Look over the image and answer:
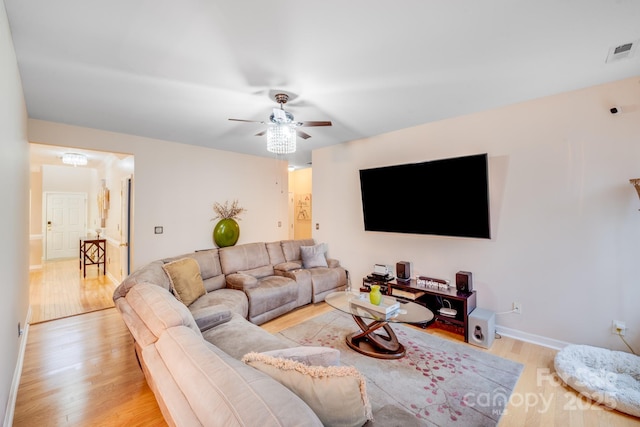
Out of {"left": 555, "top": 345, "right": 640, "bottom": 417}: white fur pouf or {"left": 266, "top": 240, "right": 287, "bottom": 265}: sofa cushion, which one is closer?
{"left": 555, "top": 345, "right": 640, "bottom": 417}: white fur pouf

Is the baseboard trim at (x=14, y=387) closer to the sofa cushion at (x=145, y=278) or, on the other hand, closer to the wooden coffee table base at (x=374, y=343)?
the sofa cushion at (x=145, y=278)

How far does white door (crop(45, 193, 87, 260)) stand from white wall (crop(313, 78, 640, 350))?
9.49 meters

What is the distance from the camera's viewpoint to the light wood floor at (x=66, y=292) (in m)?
3.86

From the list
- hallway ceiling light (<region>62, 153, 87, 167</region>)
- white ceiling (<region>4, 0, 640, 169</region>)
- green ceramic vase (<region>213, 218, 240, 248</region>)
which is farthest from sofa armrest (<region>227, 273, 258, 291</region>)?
hallway ceiling light (<region>62, 153, 87, 167</region>)

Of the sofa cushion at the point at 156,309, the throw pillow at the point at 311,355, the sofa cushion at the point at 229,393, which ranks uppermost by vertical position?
the sofa cushion at the point at 156,309

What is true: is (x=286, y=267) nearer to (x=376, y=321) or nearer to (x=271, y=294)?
(x=271, y=294)

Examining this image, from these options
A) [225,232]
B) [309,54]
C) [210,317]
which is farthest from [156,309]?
[225,232]

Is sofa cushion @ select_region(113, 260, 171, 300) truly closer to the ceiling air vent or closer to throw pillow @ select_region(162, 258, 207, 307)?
throw pillow @ select_region(162, 258, 207, 307)

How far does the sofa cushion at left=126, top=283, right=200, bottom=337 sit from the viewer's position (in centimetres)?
140

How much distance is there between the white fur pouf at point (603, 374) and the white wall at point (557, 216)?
328 mm

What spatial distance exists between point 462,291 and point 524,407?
4.32 feet

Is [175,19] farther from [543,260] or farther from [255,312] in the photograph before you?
[543,260]

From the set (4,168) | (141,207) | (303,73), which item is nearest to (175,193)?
(141,207)

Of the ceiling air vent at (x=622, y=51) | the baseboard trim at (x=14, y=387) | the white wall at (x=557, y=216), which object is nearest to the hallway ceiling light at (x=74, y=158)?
the baseboard trim at (x=14, y=387)
